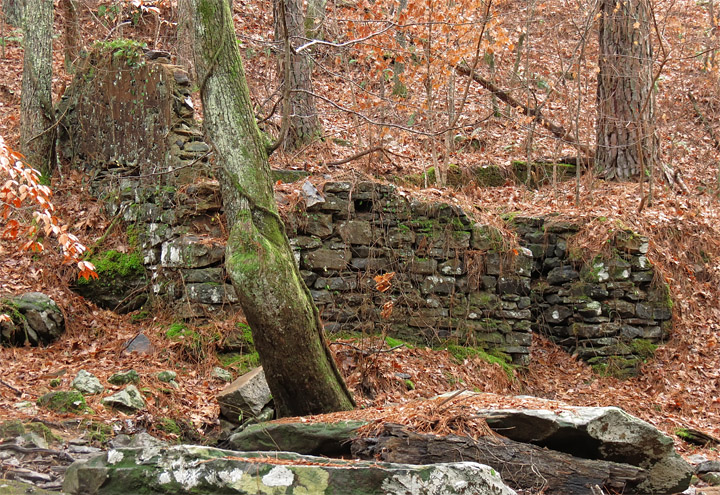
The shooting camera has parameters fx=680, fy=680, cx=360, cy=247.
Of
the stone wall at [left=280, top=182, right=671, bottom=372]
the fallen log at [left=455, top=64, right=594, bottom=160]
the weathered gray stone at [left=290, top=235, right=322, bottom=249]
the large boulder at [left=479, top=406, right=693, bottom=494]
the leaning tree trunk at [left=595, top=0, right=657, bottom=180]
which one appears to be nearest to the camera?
the large boulder at [left=479, top=406, right=693, bottom=494]

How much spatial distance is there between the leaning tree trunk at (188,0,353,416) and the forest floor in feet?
4.48

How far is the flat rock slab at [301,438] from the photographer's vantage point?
185 inches

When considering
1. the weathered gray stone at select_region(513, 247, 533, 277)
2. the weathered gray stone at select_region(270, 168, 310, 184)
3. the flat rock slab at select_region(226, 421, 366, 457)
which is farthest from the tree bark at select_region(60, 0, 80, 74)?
the flat rock slab at select_region(226, 421, 366, 457)

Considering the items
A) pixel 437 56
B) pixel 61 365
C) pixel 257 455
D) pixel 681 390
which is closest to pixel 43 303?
pixel 61 365

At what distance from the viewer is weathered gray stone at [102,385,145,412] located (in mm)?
6188

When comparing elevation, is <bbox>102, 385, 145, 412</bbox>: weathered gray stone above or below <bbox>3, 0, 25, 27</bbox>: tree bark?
below

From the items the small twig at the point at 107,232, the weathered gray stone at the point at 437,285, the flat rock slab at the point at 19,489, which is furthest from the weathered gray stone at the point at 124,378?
the weathered gray stone at the point at 437,285

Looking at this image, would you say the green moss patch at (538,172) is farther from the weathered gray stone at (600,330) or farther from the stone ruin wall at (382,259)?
the weathered gray stone at (600,330)

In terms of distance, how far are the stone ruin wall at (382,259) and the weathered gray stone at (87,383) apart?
1.50 meters

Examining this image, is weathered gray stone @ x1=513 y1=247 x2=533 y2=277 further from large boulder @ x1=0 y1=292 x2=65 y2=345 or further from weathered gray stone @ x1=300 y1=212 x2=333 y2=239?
large boulder @ x1=0 y1=292 x2=65 y2=345

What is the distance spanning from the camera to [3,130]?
428 inches

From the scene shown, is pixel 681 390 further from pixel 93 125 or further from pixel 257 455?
pixel 93 125

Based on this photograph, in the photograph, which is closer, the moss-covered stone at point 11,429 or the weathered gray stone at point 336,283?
the moss-covered stone at point 11,429

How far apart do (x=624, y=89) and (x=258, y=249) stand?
28.3ft
